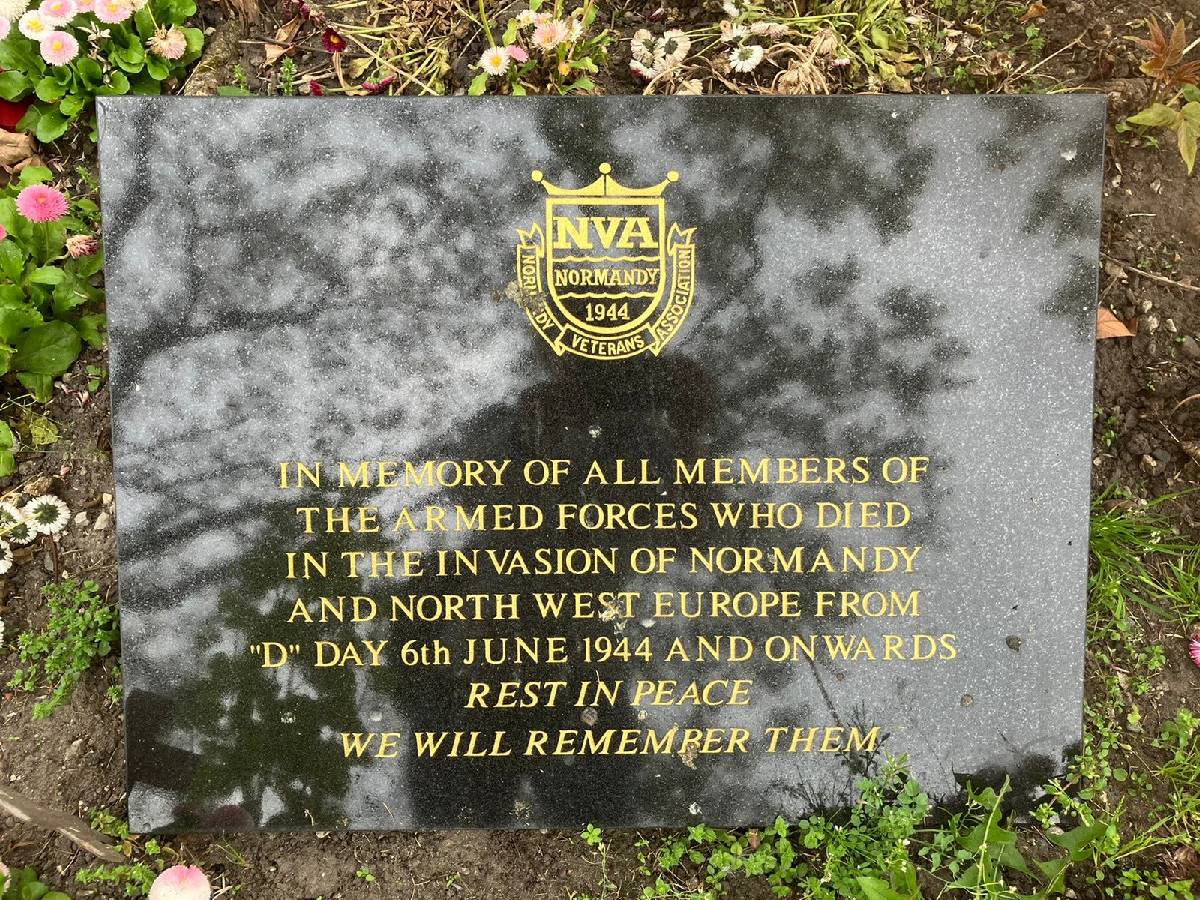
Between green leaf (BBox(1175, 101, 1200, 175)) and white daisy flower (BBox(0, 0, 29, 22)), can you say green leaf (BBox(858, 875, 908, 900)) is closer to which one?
green leaf (BBox(1175, 101, 1200, 175))

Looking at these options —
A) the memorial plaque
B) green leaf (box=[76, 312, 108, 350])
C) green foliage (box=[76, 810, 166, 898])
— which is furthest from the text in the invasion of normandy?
green leaf (box=[76, 312, 108, 350])

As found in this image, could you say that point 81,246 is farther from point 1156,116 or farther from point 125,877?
point 1156,116

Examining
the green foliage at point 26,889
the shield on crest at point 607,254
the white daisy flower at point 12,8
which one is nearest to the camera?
the shield on crest at point 607,254

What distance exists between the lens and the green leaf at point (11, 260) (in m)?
2.87

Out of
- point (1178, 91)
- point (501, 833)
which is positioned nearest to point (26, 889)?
point (501, 833)

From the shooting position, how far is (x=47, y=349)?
2971 millimetres

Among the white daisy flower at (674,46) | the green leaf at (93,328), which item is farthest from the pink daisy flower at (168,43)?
the white daisy flower at (674,46)

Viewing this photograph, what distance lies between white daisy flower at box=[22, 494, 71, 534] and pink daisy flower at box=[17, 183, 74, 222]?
104 cm

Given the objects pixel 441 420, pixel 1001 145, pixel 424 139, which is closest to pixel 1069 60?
pixel 1001 145

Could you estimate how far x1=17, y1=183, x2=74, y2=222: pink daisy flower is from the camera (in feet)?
9.37

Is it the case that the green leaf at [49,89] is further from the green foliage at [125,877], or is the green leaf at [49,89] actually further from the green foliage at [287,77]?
the green foliage at [125,877]

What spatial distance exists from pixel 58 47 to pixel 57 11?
124mm

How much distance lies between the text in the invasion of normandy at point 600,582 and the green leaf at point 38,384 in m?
1.12

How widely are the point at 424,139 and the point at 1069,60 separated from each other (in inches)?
99.7
